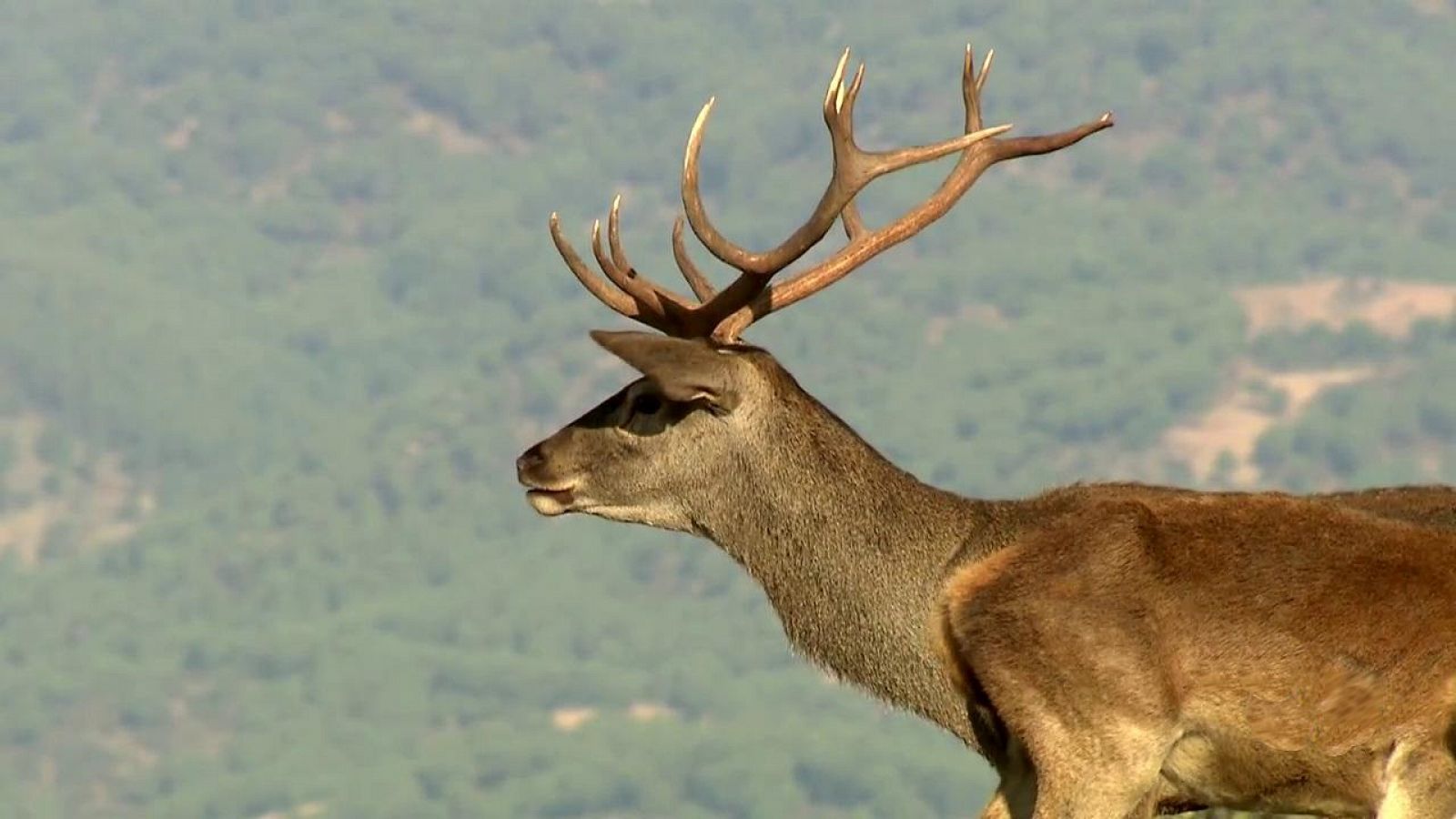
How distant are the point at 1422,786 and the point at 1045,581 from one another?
1.67m

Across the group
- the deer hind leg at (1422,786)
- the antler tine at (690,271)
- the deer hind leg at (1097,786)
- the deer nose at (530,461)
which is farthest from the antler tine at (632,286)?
the deer hind leg at (1422,786)

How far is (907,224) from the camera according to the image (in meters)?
14.8

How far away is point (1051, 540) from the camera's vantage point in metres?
13.0

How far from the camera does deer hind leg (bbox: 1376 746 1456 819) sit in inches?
481

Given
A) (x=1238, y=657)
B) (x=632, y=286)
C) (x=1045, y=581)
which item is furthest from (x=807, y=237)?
(x=1238, y=657)

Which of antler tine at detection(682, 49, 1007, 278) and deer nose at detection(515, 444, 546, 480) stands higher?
antler tine at detection(682, 49, 1007, 278)

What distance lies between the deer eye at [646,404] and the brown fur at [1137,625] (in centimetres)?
38

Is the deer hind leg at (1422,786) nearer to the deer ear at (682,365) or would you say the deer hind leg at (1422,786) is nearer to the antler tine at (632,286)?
the deer ear at (682,365)

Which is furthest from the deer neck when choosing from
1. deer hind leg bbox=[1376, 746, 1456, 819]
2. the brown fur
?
deer hind leg bbox=[1376, 746, 1456, 819]

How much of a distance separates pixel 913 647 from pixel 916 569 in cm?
35

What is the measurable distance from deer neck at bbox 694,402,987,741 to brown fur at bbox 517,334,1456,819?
0.04ft

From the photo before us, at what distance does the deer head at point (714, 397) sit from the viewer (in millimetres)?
14117

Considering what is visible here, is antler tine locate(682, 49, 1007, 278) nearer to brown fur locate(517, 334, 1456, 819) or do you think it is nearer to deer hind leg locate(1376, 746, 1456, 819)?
brown fur locate(517, 334, 1456, 819)

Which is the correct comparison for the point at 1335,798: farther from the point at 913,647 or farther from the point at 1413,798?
the point at 913,647
